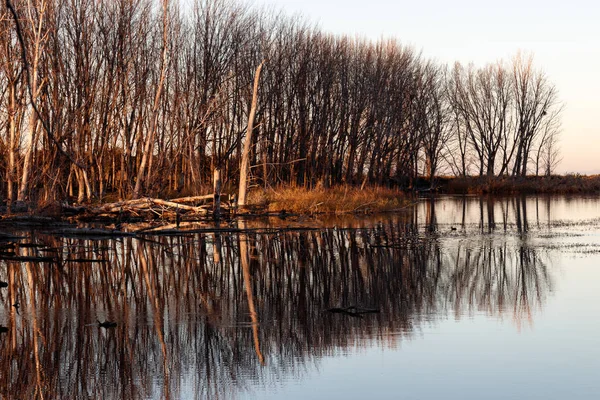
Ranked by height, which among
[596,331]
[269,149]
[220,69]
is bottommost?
[596,331]

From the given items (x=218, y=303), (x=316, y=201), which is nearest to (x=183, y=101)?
(x=316, y=201)

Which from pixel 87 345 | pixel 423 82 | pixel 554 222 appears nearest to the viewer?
pixel 87 345

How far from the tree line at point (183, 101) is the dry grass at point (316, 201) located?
1686 millimetres

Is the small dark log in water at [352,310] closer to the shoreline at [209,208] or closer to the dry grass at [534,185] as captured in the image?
the shoreline at [209,208]

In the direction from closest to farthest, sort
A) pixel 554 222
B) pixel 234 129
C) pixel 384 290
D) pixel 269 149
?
pixel 384 290, pixel 554 222, pixel 234 129, pixel 269 149

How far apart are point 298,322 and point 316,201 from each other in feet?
78.8

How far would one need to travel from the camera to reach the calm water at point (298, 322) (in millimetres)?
6203

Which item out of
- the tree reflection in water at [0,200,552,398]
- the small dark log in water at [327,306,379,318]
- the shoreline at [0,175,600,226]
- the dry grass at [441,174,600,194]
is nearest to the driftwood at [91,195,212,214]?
the shoreline at [0,175,600,226]

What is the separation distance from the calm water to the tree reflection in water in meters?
0.03

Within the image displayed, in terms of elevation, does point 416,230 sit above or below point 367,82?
below

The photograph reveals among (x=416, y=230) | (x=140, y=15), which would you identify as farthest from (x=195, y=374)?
(x=140, y=15)

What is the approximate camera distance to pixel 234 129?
45125 mm

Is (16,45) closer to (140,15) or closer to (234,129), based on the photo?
(140,15)

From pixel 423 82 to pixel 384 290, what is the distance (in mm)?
59063
